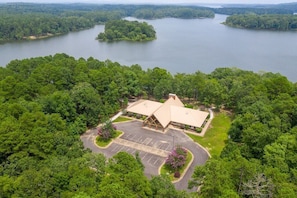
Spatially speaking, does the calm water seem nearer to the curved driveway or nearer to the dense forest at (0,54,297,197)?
the dense forest at (0,54,297,197)

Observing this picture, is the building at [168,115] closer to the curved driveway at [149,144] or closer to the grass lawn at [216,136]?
the curved driveway at [149,144]

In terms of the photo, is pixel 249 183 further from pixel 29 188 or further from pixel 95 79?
pixel 95 79

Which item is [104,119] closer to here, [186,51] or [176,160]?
[176,160]

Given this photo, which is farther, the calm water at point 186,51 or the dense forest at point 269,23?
the dense forest at point 269,23

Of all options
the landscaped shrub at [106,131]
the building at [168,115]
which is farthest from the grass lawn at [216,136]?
the landscaped shrub at [106,131]

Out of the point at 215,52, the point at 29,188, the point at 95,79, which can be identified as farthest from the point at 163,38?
the point at 29,188

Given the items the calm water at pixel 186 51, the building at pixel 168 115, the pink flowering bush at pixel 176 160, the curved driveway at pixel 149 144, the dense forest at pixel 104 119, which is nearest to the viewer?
the dense forest at pixel 104 119
